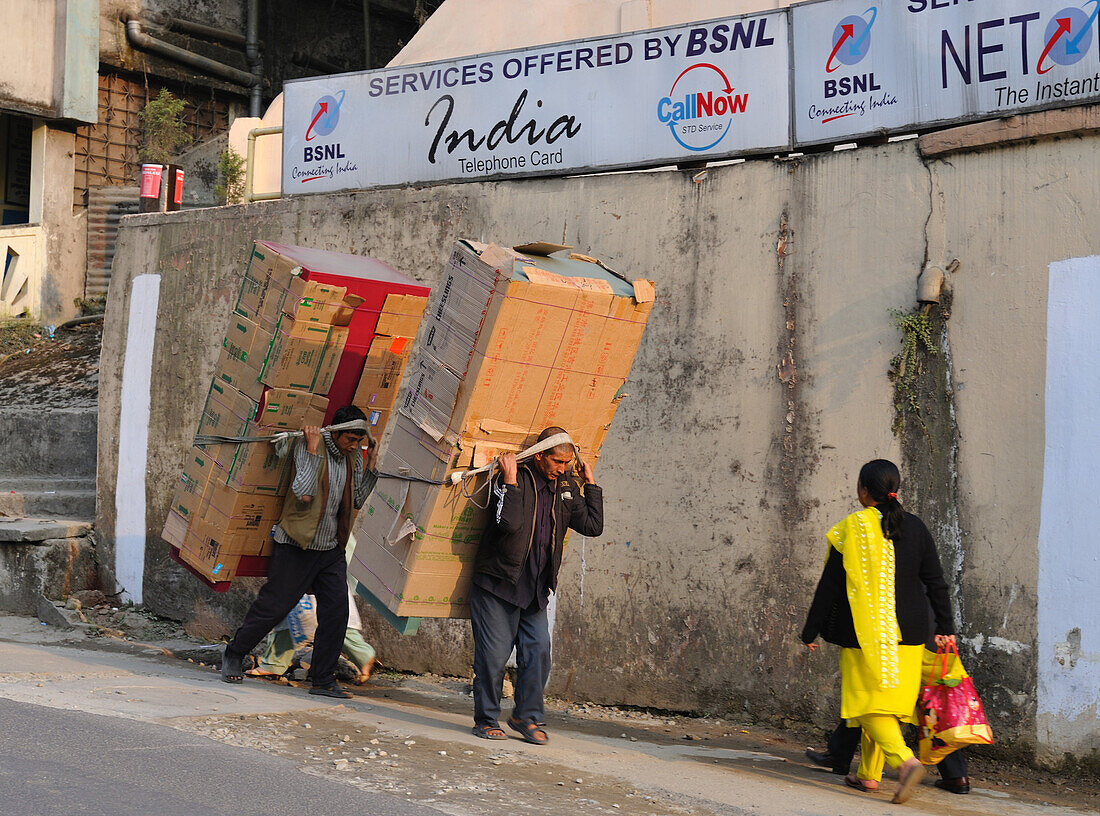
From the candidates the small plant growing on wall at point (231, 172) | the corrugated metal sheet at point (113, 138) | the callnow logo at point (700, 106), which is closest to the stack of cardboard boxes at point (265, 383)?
the callnow logo at point (700, 106)

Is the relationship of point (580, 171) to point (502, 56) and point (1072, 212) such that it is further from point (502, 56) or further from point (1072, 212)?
point (1072, 212)

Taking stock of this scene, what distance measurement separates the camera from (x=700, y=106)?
668cm

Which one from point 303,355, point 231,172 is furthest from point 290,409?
point 231,172

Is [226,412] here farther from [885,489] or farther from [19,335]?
[19,335]

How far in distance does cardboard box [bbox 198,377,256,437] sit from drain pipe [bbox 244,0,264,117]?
1162 cm

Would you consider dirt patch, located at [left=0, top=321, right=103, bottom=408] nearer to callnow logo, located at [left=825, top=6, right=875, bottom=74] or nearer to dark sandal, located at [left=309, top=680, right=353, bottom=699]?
dark sandal, located at [left=309, top=680, right=353, bottom=699]

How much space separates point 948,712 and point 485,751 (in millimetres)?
1958

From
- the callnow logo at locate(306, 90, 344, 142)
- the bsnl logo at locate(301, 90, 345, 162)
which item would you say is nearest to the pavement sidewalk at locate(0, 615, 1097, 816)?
the bsnl logo at locate(301, 90, 345, 162)

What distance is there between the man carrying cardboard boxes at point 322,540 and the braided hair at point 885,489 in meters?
2.64

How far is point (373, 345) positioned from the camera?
630 centimetres

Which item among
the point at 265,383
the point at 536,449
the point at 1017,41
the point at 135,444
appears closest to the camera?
the point at 536,449

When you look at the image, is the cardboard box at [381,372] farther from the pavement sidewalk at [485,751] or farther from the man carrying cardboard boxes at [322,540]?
the pavement sidewalk at [485,751]

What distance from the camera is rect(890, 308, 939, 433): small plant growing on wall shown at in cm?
570

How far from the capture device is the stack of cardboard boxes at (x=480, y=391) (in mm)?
4953
